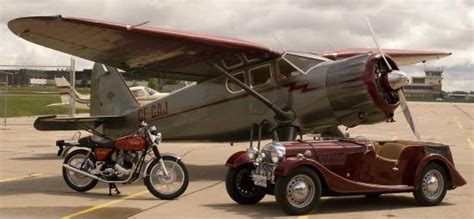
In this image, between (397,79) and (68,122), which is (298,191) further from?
(68,122)

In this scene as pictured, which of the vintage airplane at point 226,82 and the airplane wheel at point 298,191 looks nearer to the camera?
the airplane wheel at point 298,191

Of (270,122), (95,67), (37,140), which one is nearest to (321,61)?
(270,122)

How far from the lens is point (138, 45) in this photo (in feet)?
33.7

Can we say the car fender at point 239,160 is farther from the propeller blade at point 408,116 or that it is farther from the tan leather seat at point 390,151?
the propeller blade at point 408,116

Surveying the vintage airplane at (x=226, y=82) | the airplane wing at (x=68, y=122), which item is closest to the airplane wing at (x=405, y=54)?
the vintage airplane at (x=226, y=82)

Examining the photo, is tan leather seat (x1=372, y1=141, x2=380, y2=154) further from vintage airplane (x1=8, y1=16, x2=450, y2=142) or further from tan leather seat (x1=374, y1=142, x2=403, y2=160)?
vintage airplane (x1=8, y1=16, x2=450, y2=142)

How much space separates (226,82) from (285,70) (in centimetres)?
134

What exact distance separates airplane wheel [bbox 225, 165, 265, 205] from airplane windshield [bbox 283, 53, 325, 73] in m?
3.54

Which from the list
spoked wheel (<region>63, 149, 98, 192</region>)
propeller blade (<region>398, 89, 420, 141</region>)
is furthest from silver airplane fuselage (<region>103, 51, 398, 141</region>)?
spoked wheel (<region>63, 149, 98, 192</region>)

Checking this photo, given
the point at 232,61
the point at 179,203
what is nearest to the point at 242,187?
the point at 179,203

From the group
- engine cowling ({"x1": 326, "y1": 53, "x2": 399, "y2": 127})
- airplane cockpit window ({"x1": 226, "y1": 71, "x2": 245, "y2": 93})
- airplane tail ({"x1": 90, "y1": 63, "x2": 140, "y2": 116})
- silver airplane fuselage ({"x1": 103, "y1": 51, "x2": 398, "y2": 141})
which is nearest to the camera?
engine cowling ({"x1": 326, "y1": 53, "x2": 399, "y2": 127})

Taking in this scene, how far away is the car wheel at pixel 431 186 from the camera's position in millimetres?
7906

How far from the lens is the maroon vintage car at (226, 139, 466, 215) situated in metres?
7.16

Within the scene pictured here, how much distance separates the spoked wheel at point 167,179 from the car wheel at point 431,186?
10.9 feet
